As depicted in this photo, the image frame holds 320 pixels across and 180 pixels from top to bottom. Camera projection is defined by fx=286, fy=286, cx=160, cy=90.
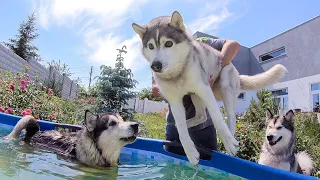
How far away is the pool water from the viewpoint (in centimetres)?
252

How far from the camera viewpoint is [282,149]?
13.7 ft

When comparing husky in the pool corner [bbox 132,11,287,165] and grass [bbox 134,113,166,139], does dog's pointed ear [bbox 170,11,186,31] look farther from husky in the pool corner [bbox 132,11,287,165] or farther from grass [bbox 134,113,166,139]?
grass [bbox 134,113,166,139]

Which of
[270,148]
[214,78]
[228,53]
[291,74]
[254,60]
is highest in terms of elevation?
[254,60]

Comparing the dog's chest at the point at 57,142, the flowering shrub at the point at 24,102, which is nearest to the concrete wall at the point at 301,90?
the flowering shrub at the point at 24,102

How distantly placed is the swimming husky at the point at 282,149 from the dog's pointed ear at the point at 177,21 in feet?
8.40

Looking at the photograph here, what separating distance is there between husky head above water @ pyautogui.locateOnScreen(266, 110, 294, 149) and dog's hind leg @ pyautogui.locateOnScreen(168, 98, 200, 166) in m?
2.21

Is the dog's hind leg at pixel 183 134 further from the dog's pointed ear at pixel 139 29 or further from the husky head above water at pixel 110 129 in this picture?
the husky head above water at pixel 110 129

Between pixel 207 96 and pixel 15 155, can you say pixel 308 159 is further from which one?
pixel 15 155

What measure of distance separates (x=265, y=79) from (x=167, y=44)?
1382 millimetres

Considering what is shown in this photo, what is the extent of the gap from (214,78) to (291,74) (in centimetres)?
1584

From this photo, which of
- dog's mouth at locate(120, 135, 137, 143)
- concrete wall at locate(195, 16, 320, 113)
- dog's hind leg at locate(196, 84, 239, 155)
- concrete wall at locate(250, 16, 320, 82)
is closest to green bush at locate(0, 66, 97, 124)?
dog's mouth at locate(120, 135, 137, 143)

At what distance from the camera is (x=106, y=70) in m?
9.71

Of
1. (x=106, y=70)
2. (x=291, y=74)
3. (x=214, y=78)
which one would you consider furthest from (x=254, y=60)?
(x=214, y=78)

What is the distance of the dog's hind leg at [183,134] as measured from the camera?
8.15ft
